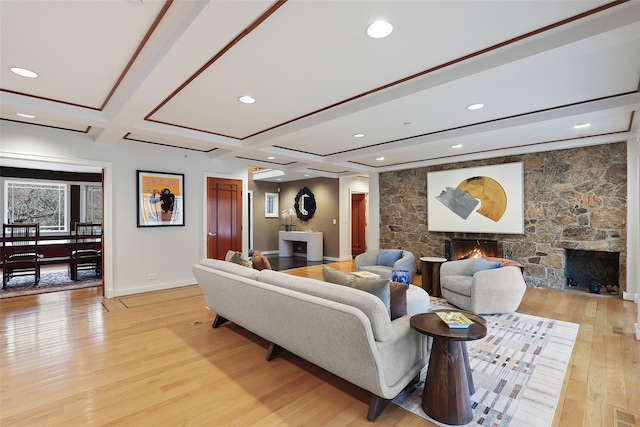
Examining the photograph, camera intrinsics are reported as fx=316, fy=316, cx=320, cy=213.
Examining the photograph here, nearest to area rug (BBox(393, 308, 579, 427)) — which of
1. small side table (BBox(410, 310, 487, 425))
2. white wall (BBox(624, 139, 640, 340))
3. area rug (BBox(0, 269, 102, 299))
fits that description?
small side table (BBox(410, 310, 487, 425))

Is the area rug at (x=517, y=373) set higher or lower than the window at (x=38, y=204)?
lower

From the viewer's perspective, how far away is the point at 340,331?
80.2 inches

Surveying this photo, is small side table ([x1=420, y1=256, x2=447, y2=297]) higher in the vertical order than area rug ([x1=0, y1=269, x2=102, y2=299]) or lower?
higher

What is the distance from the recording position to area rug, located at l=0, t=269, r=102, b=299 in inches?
208

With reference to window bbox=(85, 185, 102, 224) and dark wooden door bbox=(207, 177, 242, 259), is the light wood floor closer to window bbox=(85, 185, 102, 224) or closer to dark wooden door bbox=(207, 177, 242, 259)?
dark wooden door bbox=(207, 177, 242, 259)

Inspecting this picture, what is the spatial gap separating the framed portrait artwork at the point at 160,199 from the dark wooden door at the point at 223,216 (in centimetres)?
59

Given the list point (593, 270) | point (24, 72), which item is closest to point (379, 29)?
point (24, 72)

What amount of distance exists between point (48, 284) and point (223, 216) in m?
3.36

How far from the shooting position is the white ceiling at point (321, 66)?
1908mm

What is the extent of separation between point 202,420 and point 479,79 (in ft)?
10.6

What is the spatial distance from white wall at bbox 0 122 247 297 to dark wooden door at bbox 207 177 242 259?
20cm

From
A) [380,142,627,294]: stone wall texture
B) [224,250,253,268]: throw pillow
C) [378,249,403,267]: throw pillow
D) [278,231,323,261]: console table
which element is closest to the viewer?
[224,250,253,268]: throw pillow

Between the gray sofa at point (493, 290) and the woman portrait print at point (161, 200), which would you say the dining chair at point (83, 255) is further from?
the gray sofa at point (493, 290)

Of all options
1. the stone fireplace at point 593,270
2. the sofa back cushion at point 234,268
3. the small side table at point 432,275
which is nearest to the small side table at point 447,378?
the sofa back cushion at point 234,268
